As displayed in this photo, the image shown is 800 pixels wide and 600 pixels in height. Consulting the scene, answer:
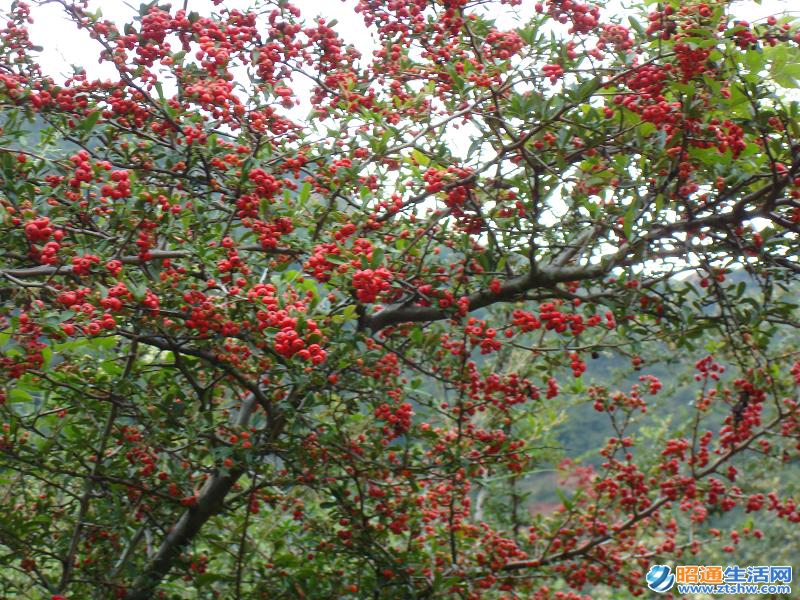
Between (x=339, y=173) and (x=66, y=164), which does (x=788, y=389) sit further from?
(x=66, y=164)

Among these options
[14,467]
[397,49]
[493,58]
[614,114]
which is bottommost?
[14,467]

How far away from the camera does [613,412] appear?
215 inches

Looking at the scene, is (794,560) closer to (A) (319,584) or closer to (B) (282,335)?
(A) (319,584)

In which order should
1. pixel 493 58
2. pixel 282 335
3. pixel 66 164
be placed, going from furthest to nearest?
pixel 493 58, pixel 66 164, pixel 282 335

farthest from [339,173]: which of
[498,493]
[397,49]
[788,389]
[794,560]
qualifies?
[794,560]

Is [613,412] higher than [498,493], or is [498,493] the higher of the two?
[498,493]

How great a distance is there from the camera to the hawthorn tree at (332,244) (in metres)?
3.45

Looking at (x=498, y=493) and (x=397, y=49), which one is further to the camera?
(x=498, y=493)

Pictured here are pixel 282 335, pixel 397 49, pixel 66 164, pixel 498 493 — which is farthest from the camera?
pixel 498 493

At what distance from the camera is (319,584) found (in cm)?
450

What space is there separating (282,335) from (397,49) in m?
2.38

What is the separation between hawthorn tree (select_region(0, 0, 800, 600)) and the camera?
A: 3451 mm

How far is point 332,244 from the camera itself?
362 centimetres

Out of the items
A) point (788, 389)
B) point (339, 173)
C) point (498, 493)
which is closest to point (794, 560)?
point (498, 493)
